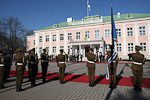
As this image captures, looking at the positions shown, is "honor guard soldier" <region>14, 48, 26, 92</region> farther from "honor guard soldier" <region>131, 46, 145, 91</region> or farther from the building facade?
the building facade

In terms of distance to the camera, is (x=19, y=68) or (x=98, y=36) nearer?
(x=19, y=68)

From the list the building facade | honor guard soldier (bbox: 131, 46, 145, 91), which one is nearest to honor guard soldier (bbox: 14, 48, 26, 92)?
honor guard soldier (bbox: 131, 46, 145, 91)

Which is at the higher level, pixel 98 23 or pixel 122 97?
pixel 98 23

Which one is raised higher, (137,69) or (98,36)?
(98,36)

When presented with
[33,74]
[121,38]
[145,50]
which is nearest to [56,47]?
[121,38]

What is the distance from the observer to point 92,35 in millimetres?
29094

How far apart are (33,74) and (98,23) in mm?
24829

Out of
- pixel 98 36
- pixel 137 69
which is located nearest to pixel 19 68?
pixel 137 69

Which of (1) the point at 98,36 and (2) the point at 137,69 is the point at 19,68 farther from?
(1) the point at 98,36

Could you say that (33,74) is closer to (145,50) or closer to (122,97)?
(122,97)

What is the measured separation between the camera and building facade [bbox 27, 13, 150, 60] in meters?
24.9

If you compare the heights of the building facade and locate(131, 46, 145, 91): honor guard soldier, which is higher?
the building facade

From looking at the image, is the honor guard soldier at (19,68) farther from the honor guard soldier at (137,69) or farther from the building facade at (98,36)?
the building facade at (98,36)

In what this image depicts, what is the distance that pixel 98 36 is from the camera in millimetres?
28609
